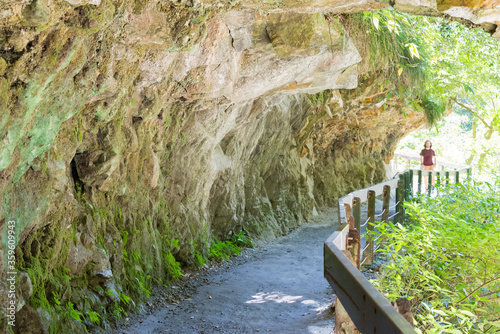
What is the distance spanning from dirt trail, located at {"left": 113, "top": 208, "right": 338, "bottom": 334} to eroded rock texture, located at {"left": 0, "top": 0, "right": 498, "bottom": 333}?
42 cm

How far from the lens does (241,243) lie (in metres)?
9.15

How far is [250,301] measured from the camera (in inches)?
232

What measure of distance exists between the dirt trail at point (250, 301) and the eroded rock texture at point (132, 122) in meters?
0.42

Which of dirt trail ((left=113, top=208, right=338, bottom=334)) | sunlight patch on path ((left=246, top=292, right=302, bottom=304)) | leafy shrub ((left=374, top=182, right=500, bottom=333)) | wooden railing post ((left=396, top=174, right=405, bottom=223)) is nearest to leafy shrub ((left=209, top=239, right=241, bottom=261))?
dirt trail ((left=113, top=208, right=338, bottom=334))

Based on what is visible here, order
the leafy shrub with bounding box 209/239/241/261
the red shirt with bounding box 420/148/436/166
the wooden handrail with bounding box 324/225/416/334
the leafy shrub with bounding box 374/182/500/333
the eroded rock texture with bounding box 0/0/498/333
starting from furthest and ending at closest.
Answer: the red shirt with bounding box 420/148/436/166 < the leafy shrub with bounding box 209/239/241/261 < the leafy shrub with bounding box 374/182/500/333 < the eroded rock texture with bounding box 0/0/498/333 < the wooden handrail with bounding box 324/225/416/334

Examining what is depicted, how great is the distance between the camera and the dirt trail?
4949 mm

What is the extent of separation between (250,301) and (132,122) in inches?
109

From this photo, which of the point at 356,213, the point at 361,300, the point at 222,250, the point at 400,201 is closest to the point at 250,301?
the point at 356,213

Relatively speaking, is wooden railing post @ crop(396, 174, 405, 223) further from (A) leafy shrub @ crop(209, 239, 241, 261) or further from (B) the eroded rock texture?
(A) leafy shrub @ crop(209, 239, 241, 261)

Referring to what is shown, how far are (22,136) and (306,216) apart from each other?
10030 millimetres

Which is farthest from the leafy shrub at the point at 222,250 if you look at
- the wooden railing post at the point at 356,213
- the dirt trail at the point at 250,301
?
the wooden railing post at the point at 356,213

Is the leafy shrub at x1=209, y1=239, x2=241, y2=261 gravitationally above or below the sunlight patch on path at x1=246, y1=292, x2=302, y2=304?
below

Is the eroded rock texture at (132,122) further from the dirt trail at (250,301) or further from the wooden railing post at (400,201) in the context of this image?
the wooden railing post at (400,201)

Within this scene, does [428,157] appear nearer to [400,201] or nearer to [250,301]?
[400,201]
